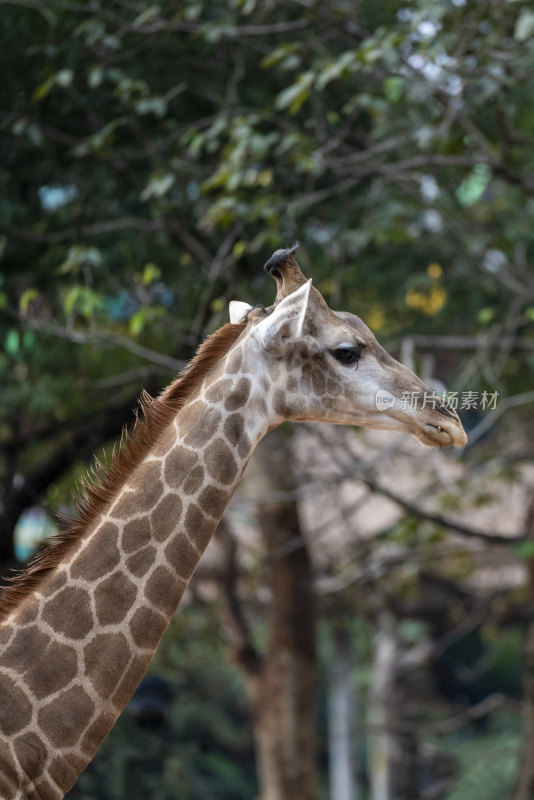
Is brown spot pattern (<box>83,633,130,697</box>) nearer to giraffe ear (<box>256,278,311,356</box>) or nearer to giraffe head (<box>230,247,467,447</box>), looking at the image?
giraffe head (<box>230,247,467,447</box>)

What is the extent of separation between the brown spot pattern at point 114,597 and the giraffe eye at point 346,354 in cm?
95

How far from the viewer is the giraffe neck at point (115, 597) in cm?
298

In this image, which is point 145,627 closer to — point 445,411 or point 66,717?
point 66,717

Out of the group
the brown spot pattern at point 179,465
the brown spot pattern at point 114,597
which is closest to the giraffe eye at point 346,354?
the brown spot pattern at point 179,465

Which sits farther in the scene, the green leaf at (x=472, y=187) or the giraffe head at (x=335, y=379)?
the green leaf at (x=472, y=187)

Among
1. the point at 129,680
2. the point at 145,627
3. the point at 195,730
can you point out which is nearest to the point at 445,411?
the point at 145,627

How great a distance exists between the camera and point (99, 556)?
314 cm

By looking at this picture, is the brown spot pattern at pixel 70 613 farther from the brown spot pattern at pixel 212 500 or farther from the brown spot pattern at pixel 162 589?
the brown spot pattern at pixel 212 500

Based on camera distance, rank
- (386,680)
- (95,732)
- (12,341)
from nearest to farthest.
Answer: (95,732)
(12,341)
(386,680)

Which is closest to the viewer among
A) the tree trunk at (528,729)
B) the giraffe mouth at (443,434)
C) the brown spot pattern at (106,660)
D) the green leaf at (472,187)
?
the brown spot pattern at (106,660)

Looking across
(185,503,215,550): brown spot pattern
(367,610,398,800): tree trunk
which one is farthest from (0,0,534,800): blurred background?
(185,503,215,550): brown spot pattern

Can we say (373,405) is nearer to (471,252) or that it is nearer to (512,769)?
(471,252)

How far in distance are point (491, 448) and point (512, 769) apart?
6421 mm

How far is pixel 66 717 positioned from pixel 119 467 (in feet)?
2.55
